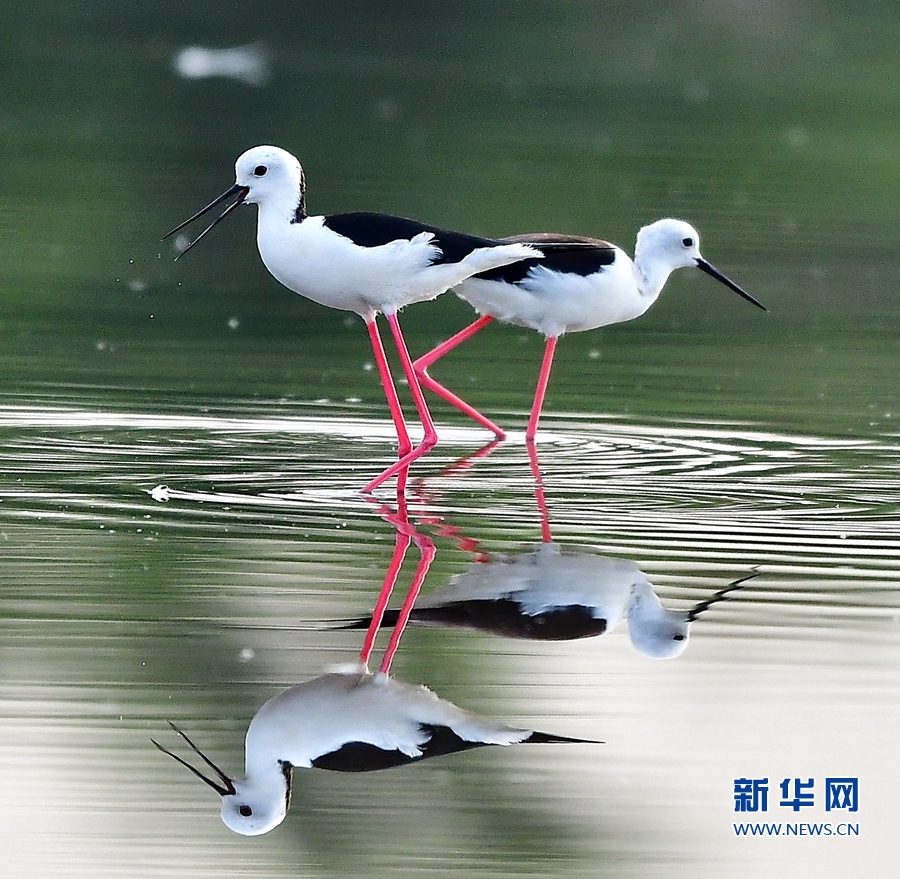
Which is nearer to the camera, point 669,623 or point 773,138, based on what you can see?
point 669,623

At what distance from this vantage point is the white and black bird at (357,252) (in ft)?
29.5

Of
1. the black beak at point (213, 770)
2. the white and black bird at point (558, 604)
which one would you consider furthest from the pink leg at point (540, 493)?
the black beak at point (213, 770)

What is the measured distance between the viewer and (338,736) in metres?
5.63

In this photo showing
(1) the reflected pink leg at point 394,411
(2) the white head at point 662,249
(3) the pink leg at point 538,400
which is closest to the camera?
(1) the reflected pink leg at point 394,411

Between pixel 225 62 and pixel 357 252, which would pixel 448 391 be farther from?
pixel 225 62

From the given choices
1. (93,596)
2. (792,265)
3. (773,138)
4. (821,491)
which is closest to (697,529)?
(821,491)

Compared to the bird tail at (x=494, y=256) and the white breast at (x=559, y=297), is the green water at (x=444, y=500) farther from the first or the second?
the bird tail at (x=494, y=256)

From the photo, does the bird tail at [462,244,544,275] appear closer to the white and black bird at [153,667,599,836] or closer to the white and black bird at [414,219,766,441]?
the white and black bird at [414,219,766,441]

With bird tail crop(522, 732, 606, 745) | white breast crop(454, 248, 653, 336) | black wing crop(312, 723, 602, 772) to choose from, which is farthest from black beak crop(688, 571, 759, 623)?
white breast crop(454, 248, 653, 336)

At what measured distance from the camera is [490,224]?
1805 centimetres

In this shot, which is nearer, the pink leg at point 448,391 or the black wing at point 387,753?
the black wing at point 387,753

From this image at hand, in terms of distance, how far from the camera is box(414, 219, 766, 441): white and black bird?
1046 centimetres

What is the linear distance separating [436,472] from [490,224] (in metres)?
8.79

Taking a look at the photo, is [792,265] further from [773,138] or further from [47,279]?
[773,138]
